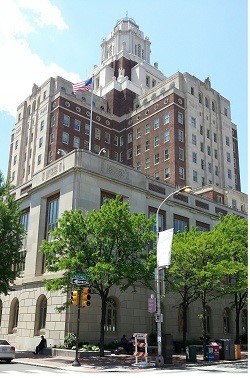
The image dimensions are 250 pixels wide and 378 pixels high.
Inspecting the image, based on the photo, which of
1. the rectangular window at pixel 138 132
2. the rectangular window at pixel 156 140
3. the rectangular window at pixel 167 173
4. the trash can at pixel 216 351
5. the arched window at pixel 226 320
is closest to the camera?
the trash can at pixel 216 351

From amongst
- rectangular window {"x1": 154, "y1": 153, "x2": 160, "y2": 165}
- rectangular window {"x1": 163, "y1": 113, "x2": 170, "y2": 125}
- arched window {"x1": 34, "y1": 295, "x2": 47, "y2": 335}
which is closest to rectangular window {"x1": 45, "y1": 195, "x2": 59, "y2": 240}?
arched window {"x1": 34, "y1": 295, "x2": 47, "y2": 335}

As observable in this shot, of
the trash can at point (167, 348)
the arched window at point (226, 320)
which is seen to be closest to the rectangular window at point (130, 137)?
the arched window at point (226, 320)

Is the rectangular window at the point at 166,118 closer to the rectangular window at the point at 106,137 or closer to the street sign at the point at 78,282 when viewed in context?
the rectangular window at the point at 106,137

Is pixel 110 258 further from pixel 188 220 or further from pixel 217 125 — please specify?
pixel 217 125

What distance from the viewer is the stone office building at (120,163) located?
110 ft

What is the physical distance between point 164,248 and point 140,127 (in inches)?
2352

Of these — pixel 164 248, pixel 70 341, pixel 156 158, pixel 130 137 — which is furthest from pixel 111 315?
pixel 130 137

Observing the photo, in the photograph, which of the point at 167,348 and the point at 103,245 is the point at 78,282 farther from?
the point at 167,348

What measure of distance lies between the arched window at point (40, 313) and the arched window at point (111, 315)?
508 centimetres

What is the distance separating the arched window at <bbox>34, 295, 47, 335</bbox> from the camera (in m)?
33.2

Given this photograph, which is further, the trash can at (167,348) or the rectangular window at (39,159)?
the rectangular window at (39,159)

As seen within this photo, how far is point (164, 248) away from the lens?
23141 millimetres

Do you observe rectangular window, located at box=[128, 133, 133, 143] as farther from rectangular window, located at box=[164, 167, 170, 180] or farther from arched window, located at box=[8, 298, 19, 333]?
arched window, located at box=[8, 298, 19, 333]

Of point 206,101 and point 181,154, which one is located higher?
point 206,101
